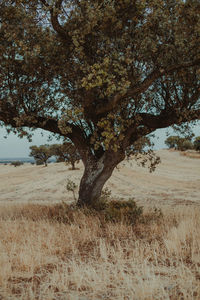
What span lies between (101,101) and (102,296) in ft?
25.7

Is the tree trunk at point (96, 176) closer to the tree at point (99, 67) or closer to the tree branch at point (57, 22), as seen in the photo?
the tree at point (99, 67)

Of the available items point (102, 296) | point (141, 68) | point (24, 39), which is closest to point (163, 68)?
point (141, 68)

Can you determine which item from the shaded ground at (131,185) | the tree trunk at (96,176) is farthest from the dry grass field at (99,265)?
the shaded ground at (131,185)

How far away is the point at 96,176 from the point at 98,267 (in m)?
6.45

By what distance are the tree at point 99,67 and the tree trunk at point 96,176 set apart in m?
0.05

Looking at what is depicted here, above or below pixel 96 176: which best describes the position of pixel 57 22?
above

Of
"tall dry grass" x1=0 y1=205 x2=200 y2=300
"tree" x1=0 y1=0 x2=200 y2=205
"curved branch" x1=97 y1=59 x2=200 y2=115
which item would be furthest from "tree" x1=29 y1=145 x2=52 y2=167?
"tall dry grass" x1=0 y1=205 x2=200 y2=300

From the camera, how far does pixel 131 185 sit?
39.2 metres

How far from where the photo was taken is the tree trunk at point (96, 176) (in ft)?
39.0

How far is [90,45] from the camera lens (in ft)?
34.7

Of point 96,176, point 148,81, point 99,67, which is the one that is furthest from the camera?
point 96,176

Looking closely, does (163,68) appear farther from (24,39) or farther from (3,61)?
(3,61)

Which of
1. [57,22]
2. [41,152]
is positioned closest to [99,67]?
[57,22]

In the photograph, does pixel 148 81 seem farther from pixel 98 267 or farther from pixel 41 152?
pixel 41 152
